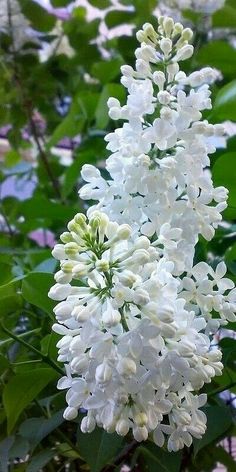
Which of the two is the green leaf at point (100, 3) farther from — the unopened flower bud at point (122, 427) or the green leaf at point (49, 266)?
Result: the unopened flower bud at point (122, 427)

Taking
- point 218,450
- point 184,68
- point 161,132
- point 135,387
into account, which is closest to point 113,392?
point 135,387

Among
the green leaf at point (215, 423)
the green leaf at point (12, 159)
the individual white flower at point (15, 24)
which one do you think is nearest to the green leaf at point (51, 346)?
the green leaf at point (215, 423)

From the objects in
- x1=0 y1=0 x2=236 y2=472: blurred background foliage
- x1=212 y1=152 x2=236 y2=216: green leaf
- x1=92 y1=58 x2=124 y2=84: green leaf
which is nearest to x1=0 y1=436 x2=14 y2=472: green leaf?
x1=0 y1=0 x2=236 y2=472: blurred background foliage

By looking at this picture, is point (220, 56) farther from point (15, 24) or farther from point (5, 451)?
point (5, 451)

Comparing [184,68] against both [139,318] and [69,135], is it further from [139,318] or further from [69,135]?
[139,318]

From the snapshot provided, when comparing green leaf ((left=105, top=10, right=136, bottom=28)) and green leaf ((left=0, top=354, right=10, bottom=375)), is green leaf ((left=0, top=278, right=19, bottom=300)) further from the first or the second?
green leaf ((left=105, top=10, right=136, bottom=28))

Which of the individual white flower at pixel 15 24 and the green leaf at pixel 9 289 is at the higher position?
the green leaf at pixel 9 289

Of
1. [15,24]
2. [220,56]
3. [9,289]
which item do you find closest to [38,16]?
[15,24]
